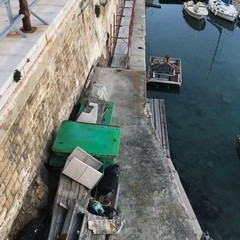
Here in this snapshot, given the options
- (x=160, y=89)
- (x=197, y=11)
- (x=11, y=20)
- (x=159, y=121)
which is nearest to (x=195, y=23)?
(x=197, y=11)

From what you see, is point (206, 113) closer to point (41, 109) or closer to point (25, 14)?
point (41, 109)

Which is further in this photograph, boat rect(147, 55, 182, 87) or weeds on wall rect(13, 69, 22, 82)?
boat rect(147, 55, 182, 87)

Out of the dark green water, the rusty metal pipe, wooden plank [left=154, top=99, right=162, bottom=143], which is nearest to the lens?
the rusty metal pipe

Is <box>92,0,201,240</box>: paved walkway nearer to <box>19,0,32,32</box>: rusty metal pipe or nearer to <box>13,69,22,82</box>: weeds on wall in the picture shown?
<box>13,69,22,82</box>: weeds on wall

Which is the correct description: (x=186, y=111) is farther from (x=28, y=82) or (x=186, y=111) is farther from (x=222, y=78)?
(x=28, y=82)

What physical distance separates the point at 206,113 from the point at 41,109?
15.0 metres

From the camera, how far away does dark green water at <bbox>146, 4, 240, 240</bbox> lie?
15414mm

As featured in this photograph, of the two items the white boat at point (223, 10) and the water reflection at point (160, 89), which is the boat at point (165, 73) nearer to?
the water reflection at point (160, 89)

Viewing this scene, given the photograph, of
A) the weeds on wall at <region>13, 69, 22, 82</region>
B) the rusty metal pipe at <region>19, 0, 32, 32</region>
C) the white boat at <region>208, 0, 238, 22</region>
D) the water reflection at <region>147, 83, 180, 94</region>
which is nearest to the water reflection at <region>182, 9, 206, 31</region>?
the white boat at <region>208, 0, 238, 22</region>

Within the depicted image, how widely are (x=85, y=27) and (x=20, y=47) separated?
6286 millimetres

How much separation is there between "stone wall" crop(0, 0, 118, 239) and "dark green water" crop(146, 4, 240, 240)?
8.22 meters

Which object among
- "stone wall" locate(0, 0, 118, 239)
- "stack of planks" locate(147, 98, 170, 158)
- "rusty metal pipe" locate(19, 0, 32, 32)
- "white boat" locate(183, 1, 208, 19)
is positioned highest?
"rusty metal pipe" locate(19, 0, 32, 32)

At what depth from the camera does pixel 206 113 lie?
70.2 ft

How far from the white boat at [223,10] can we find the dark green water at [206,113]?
2.74 feet
